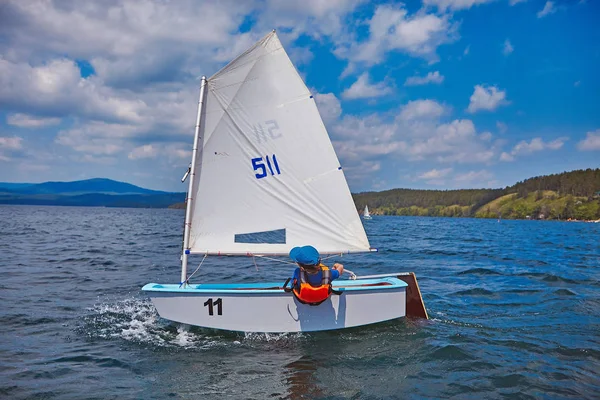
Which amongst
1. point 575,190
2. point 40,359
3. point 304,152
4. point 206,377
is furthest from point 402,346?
point 575,190

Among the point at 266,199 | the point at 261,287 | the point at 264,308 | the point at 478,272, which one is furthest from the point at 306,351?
the point at 478,272

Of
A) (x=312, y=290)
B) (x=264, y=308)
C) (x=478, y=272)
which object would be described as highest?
(x=312, y=290)

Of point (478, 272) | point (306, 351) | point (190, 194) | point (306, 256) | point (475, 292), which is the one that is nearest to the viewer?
point (306, 256)

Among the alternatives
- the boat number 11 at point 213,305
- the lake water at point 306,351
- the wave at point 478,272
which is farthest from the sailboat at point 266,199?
the wave at point 478,272

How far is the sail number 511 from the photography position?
34.6ft

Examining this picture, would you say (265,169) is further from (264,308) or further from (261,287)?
(264,308)

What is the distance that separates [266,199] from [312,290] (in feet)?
8.89

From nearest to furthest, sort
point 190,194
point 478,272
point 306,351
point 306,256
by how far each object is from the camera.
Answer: point 306,256
point 306,351
point 190,194
point 478,272

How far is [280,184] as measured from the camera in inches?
420

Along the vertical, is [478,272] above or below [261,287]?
below

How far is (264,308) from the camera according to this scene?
31.9 feet

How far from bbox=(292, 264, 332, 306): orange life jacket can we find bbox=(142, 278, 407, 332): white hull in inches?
15.5

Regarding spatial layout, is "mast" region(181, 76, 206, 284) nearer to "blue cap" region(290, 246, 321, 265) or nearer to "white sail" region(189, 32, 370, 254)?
"white sail" region(189, 32, 370, 254)

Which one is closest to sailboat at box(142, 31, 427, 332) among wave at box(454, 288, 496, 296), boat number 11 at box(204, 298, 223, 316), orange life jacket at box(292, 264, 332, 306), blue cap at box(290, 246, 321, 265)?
boat number 11 at box(204, 298, 223, 316)
